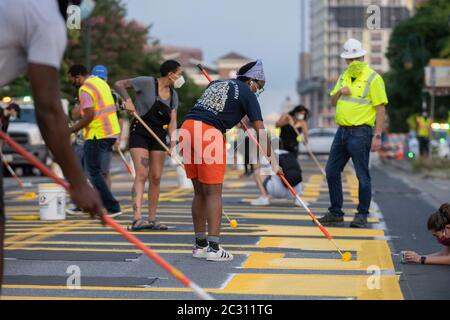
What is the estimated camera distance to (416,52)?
63969 mm

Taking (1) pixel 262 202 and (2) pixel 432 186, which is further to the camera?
(2) pixel 432 186

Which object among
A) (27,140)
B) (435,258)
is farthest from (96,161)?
(27,140)

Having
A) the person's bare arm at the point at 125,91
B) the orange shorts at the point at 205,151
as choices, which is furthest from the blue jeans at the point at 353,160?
the orange shorts at the point at 205,151

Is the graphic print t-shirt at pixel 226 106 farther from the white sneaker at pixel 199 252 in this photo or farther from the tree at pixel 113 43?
the tree at pixel 113 43

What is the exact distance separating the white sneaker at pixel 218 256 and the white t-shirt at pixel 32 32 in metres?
4.37

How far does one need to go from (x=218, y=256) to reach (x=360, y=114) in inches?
148

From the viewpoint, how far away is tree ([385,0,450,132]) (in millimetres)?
62719

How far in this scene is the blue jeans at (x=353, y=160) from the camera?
469 inches

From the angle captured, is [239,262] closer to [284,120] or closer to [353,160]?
[353,160]

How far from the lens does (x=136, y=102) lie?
459 inches
